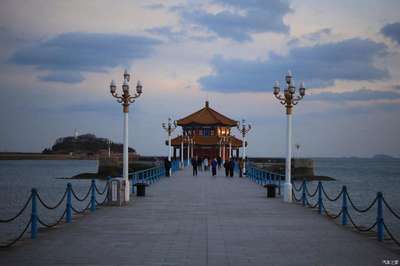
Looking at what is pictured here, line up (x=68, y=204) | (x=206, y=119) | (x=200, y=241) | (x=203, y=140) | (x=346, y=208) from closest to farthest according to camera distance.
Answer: (x=200, y=241), (x=346, y=208), (x=68, y=204), (x=203, y=140), (x=206, y=119)

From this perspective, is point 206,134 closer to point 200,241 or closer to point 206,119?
point 206,119

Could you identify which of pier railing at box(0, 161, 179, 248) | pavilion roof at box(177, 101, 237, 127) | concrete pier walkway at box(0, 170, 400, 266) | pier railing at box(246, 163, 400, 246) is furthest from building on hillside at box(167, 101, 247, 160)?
concrete pier walkway at box(0, 170, 400, 266)

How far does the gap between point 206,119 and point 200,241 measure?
72987mm

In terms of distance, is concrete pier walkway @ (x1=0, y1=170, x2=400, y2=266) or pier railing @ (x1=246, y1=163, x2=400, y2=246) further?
pier railing @ (x1=246, y1=163, x2=400, y2=246)

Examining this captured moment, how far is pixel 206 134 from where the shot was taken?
84.0 meters

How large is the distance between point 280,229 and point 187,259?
4549 millimetres

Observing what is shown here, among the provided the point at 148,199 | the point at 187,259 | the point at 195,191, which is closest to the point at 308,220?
the point at 187,259

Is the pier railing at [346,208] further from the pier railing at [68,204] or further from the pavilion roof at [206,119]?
the pavilion roof at [206,119]

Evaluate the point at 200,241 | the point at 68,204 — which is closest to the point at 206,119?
the point at 68,204

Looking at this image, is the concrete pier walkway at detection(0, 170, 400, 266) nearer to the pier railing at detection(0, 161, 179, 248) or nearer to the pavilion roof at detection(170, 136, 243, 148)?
the pier railing at detection(0, 161, 179, 248)

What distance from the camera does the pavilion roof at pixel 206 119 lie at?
83.2 meters

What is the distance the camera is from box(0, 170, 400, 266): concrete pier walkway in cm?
995

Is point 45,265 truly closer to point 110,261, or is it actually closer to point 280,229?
point 110,261

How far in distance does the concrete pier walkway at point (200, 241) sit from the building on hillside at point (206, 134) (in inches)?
2414
